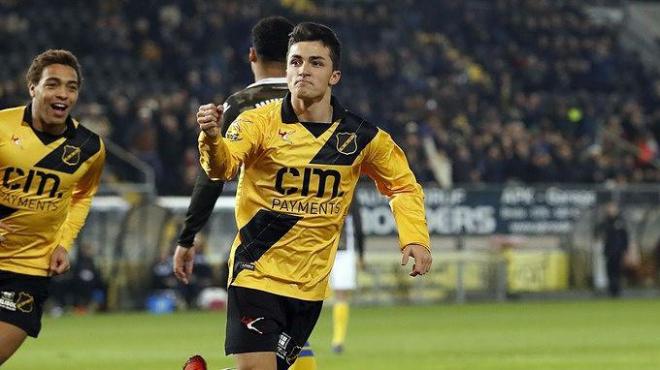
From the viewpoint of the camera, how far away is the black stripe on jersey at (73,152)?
8594mm

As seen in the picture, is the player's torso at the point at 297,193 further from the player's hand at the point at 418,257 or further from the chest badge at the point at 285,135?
the player's hand at the point at 418,257

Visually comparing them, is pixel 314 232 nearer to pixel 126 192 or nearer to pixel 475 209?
pixel 126 192

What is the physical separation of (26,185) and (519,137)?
22.9 meters

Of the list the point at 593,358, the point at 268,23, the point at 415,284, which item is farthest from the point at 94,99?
the point at 268,23

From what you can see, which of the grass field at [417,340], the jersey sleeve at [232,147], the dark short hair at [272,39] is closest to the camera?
the jersey sleeve at [232,147]

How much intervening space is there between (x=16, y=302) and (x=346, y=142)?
2.30m

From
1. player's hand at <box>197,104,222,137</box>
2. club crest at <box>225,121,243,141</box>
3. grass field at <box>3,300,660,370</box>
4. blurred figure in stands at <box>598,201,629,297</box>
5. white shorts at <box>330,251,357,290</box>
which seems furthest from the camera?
blurred figure in stands at <box>598,201,629,297</box>

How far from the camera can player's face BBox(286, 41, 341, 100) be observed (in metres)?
7.12

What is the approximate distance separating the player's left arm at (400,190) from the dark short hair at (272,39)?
1439mm

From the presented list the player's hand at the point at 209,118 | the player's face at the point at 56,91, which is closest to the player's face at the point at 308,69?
the player's hand at the point at 209,118

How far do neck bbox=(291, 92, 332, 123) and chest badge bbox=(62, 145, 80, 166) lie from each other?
1862mm

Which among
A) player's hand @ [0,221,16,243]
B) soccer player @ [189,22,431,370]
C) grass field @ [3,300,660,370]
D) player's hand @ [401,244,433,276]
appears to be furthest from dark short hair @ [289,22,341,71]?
grass field @ [3,300,660,370]

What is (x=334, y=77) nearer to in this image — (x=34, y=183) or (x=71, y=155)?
(x=71, y=155)

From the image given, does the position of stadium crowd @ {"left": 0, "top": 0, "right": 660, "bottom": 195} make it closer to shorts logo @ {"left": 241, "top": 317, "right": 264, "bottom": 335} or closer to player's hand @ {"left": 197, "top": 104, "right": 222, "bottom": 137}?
shorts logo @ {"left": 241, "top": 317, "right": 264, "bottom": 335}
